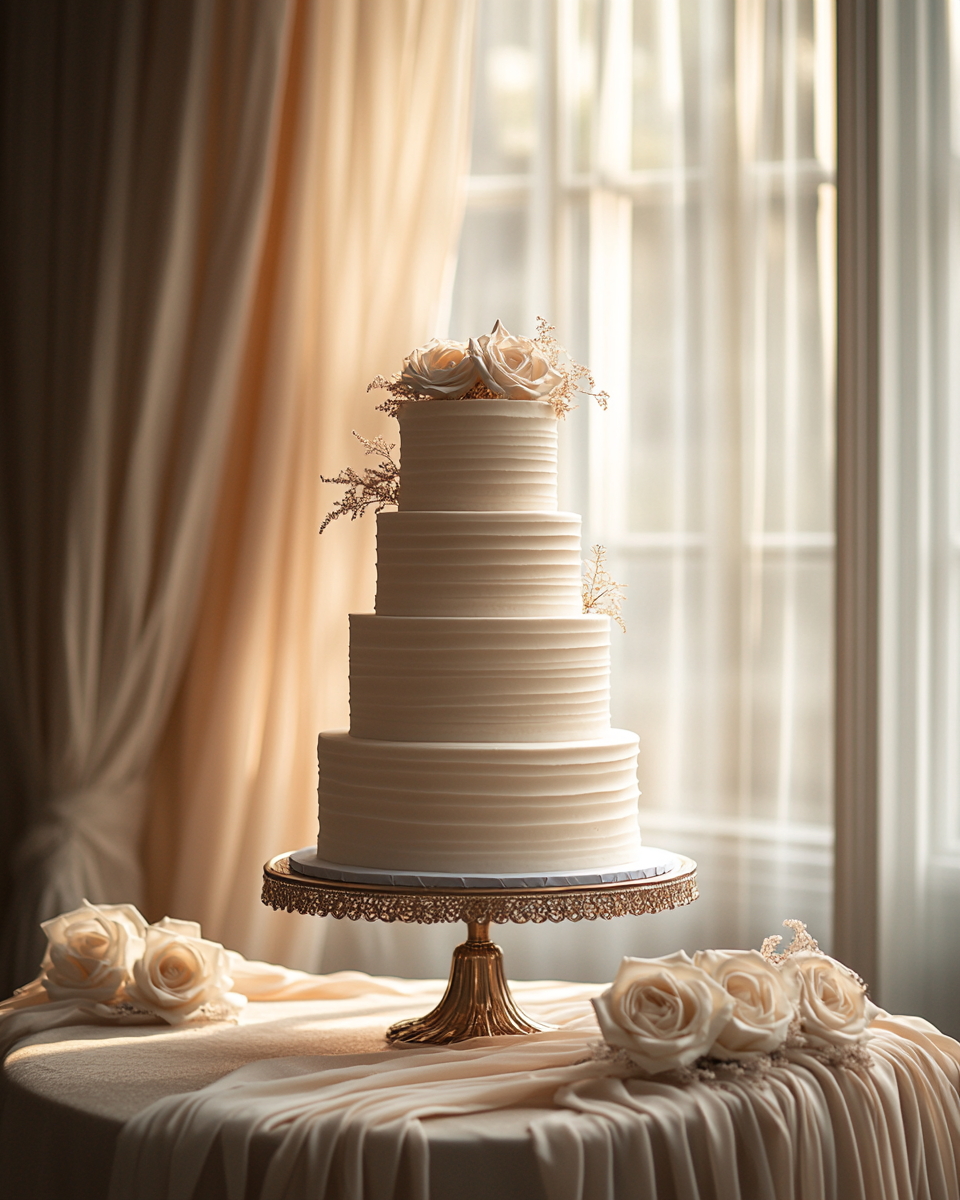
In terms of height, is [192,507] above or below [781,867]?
above

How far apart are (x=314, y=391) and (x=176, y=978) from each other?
5.74 ft

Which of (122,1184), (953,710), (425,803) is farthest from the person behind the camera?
(953,710)

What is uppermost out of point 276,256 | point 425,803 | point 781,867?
point 276,256

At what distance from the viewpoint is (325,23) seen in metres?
3.75

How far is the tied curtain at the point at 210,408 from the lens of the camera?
3.68m

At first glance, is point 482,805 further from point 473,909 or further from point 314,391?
point 314,391

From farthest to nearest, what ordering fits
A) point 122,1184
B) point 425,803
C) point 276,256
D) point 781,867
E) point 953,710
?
point 276,256, point 781,867, point 953,710, point 425,803, point 122,1184

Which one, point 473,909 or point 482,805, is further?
point 482,805

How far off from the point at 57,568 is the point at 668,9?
2.21m

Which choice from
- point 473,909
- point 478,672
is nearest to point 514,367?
point 478,672

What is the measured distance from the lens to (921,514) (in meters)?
3.14

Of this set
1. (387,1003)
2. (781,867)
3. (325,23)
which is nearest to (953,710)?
(781,867)

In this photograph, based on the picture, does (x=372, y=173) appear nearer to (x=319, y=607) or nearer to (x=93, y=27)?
(x=93, y=27)

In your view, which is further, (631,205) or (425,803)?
(631,205)
